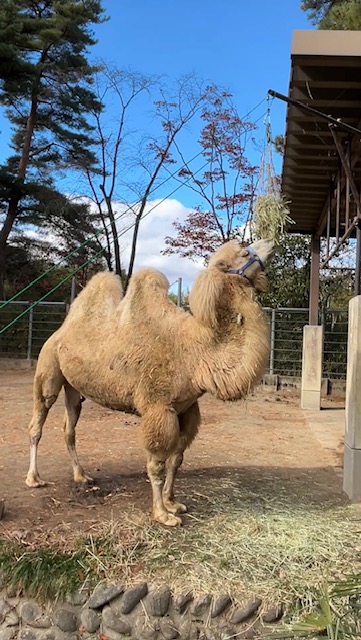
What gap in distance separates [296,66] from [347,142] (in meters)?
1.46

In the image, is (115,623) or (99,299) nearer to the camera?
(115,623)

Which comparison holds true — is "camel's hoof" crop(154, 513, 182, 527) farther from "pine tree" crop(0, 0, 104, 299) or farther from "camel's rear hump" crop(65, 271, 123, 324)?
"pine tree" crop(0, 0, 104, 299)

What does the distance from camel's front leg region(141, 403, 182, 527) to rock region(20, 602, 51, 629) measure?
39.2 inches

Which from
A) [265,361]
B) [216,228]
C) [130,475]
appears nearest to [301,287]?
[216,228]

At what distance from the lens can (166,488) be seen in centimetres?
467

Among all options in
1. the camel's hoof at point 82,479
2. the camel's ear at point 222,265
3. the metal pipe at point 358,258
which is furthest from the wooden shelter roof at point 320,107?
the camel's hoof at point 82,479

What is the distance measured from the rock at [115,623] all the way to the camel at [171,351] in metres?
0.82

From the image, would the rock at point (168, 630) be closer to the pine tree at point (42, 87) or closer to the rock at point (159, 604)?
the rock at point (159, 604)

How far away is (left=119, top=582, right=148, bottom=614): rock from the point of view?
11.4ft

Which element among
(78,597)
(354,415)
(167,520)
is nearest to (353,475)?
(354,415)

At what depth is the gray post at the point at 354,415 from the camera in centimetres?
524

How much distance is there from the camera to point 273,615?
3.30 meters

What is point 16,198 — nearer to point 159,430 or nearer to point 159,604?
point 159,430

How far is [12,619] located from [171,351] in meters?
1.98
